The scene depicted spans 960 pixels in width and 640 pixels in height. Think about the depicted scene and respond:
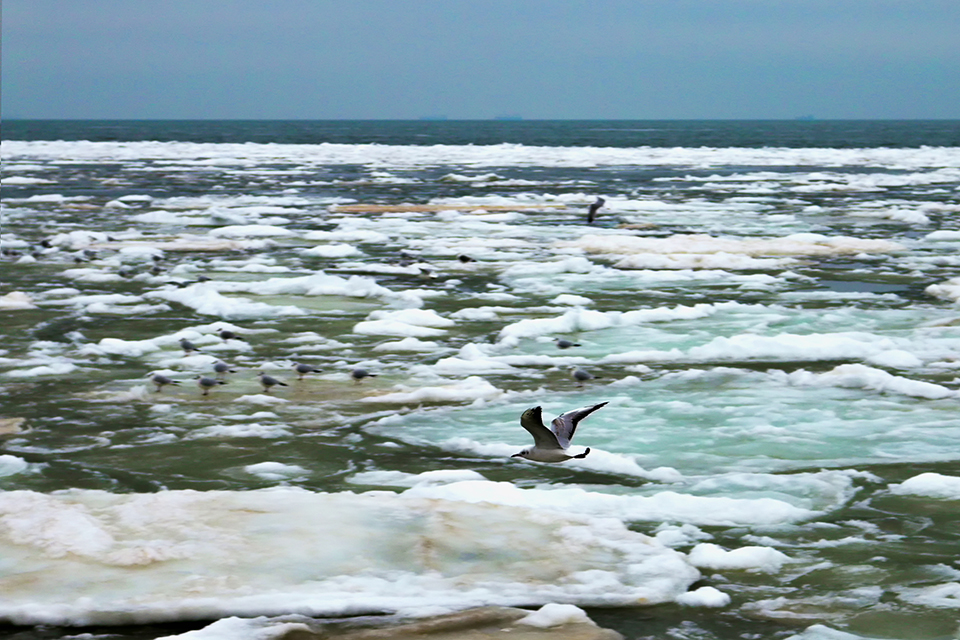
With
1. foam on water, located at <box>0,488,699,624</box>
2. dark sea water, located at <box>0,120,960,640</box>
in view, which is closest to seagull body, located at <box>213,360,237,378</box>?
dark sea water, located at <box>0,120,960,640</box>

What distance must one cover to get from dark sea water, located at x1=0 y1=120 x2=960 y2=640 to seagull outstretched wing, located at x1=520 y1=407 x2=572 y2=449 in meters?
0.36

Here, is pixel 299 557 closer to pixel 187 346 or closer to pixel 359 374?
pixel 359 374

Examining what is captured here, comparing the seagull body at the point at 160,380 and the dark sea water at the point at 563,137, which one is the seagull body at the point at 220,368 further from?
the dark sea water at the point at 563,137

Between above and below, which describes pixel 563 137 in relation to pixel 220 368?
above

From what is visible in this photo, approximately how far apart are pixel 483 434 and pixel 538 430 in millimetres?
2078

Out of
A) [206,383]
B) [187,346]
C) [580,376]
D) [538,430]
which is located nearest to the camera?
[538,430]

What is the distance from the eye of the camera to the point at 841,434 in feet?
26.0

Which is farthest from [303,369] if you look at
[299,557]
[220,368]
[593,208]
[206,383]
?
[593,208]

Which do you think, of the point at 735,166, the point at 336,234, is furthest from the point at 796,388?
the point at 735,166

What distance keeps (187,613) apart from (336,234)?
16263mm

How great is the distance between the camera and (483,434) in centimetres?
796

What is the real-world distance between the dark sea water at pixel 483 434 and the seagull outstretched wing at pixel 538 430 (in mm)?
360

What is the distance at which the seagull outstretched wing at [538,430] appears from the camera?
5.44m

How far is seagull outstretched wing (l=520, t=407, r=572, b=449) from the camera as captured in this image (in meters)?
5.44
